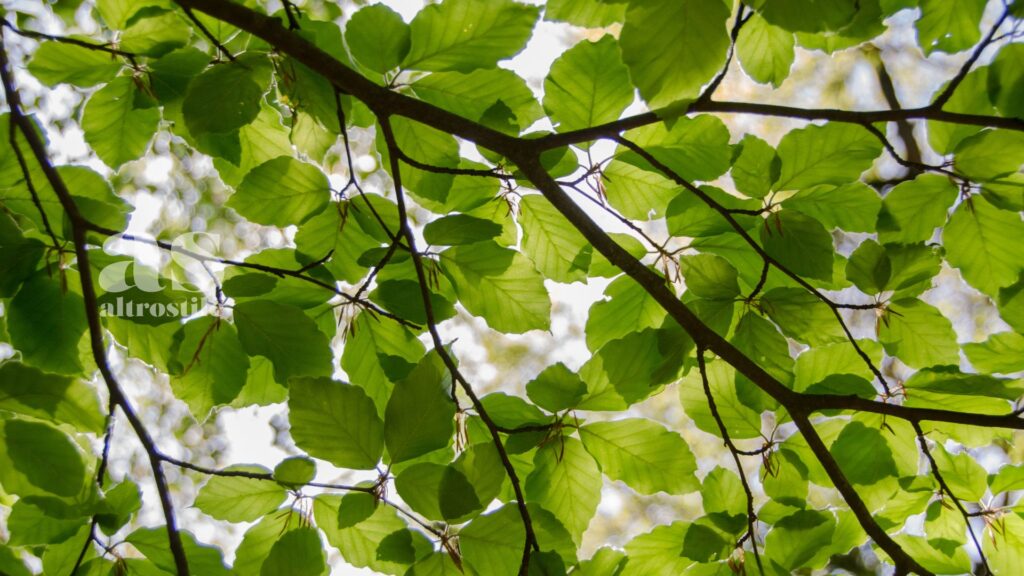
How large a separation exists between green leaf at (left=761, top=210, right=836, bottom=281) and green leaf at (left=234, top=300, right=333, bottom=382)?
603 millimetres

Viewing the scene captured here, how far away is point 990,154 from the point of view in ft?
3.07

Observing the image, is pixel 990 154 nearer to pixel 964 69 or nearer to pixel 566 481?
pixel 964 69

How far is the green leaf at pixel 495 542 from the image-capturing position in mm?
808

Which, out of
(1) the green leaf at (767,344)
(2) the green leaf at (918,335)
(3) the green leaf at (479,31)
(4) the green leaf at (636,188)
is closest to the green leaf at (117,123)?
(3) the green leaf at (479,31)

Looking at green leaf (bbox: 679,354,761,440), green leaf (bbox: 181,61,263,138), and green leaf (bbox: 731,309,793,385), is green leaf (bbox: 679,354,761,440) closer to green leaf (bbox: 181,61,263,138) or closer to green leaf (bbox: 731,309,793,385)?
green leaf (bbox: 731,309,793,385)

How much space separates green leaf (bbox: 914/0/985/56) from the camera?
3.02 feet

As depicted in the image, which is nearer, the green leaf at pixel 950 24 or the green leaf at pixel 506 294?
the green leaf at pixel 950 24

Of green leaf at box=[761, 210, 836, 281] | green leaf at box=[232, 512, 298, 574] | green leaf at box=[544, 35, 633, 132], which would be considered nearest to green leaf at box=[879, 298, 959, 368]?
green leaf at box=[761, 210, 836, 281]

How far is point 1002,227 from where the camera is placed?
1.00 m

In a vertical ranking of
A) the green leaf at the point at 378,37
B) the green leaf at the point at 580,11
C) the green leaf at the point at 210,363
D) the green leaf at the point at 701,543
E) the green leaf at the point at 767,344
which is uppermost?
the green leaf at the point at 580,11

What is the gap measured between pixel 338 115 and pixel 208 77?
16 cm

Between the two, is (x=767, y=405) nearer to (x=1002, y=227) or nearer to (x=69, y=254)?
(x=1002, y=227)

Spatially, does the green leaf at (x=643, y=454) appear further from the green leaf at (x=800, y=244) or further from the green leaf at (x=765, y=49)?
the green leaf at (x=765, y=49)

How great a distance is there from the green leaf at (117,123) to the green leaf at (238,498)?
0.53m
